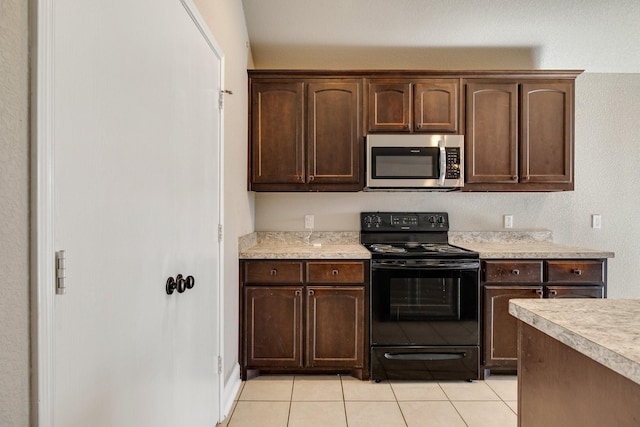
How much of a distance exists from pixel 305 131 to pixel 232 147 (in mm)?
720

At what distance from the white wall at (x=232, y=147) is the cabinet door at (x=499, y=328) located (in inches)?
68.8

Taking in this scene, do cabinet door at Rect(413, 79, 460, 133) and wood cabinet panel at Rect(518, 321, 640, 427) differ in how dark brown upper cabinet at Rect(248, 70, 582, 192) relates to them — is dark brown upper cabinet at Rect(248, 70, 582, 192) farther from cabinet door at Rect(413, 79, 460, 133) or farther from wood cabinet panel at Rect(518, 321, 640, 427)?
wood cabinet panel at Rect(518, 321, 640, 427)

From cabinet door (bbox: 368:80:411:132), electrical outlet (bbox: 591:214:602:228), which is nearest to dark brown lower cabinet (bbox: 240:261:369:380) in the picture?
cabinet door (bbox: 368:80:411:132)

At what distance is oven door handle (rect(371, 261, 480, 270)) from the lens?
2533 millimetres

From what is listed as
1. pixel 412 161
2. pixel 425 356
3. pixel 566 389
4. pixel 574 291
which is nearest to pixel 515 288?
pixel 574 291

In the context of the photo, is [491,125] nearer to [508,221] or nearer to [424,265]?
[508,221]

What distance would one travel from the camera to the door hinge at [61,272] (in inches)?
30.5

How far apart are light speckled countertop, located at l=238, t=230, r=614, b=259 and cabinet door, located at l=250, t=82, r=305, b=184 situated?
1.75ft

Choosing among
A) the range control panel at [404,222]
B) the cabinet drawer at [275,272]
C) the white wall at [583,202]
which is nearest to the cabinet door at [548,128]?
the white wall at [583,202]

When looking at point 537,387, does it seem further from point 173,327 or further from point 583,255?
point 583,255

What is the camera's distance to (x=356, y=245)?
10.0 feet

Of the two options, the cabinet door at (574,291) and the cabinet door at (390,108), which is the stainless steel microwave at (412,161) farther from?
the cabinet door at (574,291)

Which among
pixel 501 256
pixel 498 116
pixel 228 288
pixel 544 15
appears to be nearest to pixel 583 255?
pixel 501 256

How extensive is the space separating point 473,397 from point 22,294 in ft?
8.19
